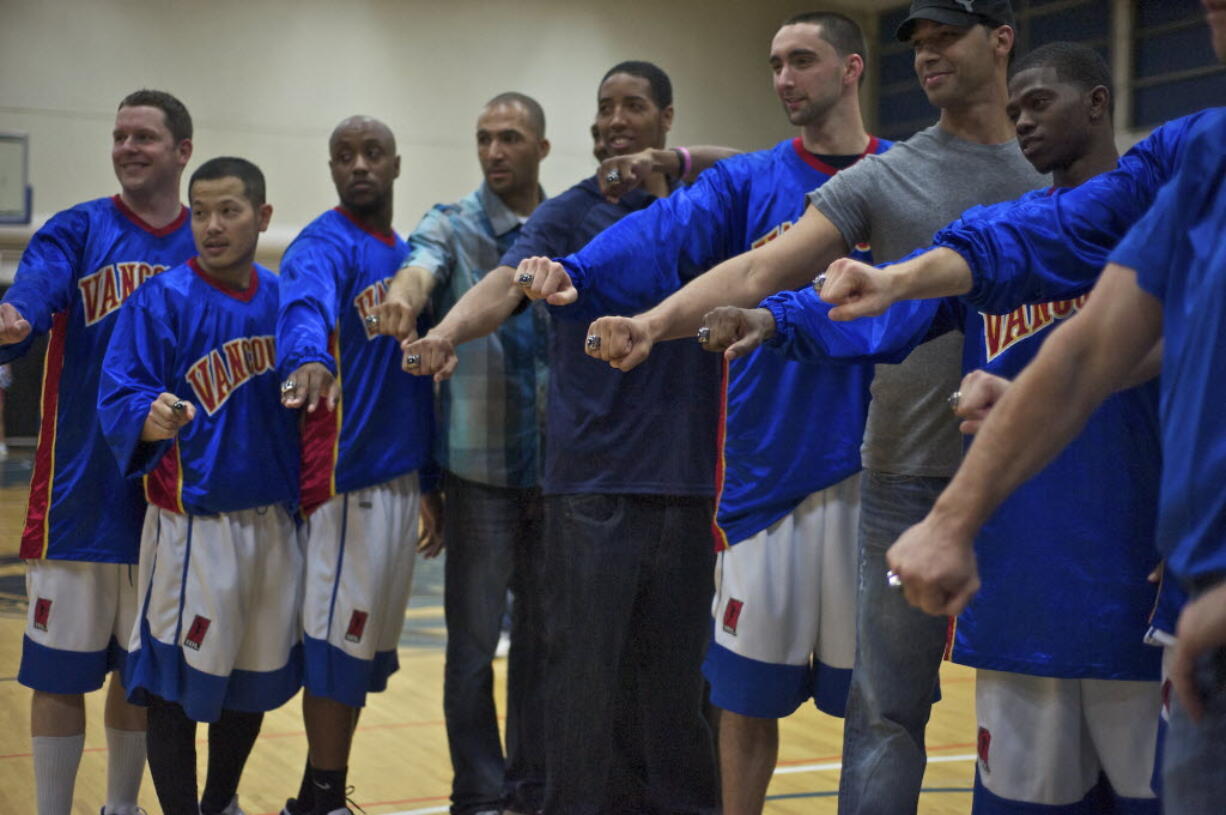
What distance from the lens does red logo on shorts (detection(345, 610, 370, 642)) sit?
393cm

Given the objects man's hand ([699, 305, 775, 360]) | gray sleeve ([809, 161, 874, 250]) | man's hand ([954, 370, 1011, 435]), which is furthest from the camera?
gray sleeve ([809, 161, 874, 250])

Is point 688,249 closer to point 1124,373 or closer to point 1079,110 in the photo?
point 1079,110

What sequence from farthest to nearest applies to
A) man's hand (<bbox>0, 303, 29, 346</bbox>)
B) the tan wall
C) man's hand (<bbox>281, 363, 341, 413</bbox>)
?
the tan wall, man's hand (<bbox>0, 303, 29, 346</bbox>), man's hand (<bbox>281, 363, 341, 413</bbox>)

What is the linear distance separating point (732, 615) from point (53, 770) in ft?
6.32

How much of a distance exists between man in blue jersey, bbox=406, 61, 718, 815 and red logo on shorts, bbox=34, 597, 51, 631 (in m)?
1.37

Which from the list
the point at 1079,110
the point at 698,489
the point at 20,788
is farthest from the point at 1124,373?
the point at 20,788

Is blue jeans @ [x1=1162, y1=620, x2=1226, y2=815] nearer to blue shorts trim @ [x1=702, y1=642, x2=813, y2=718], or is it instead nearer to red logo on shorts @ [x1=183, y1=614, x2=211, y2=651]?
blue shorts trim @ [x1=702, y1=642, x2=813, y2=718]

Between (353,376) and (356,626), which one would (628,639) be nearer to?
(356,626)

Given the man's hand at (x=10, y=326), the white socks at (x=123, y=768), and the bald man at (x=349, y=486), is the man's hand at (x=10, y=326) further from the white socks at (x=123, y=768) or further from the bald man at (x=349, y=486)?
the white socks at (x=123, y=768)

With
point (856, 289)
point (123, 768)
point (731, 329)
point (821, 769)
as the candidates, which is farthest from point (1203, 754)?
point (821, 769)

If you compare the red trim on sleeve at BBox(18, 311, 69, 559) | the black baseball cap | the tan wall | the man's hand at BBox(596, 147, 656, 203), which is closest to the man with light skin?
the black baseball cap

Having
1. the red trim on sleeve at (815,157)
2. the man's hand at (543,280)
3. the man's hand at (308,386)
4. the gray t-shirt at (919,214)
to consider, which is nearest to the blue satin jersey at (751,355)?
the red trim on sleeve at (815,157)

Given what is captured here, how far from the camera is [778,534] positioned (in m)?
3.31

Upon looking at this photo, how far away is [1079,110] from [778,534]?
47.3 inches
